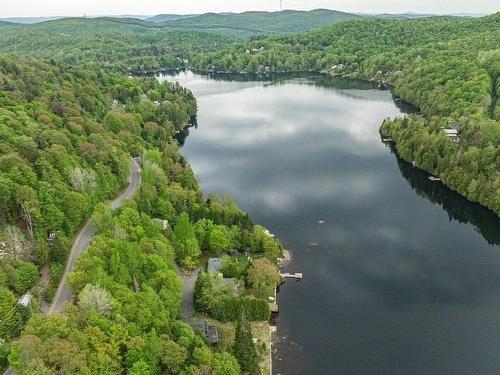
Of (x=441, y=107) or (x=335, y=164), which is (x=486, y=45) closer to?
(x=441, y=107)

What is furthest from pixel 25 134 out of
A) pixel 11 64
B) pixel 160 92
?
pixel 160 92

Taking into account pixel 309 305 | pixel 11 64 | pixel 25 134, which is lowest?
pixel 309 305

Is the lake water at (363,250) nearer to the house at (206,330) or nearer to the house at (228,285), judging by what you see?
the house at (228,285)

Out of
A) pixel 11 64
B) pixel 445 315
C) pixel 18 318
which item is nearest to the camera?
pixel 18 318

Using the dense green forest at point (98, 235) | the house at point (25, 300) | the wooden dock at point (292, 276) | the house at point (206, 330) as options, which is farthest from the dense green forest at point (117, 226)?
the wooden dock at point (292, 276)

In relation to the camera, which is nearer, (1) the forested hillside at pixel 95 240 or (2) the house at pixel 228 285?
(1) the forested hillside at pixel 95 240

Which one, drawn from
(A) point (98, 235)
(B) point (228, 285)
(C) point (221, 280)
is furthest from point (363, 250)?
(A) point (98, 235)

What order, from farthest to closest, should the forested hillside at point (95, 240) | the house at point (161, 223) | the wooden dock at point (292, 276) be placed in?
the house at point (161, 223) < the wooden dock at point (292, 276) < the forested hillside at point (95, 240)
